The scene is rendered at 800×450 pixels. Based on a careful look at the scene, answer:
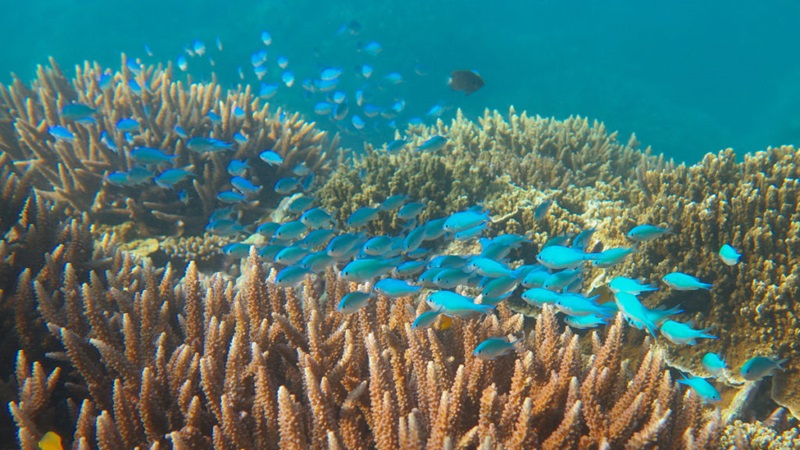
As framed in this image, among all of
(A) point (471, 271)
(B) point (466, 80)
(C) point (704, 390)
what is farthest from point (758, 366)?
(B) point (466, 80)

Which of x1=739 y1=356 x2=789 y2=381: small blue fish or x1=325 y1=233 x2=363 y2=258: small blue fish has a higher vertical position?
x1=325 y1=233 x2=363 y2=258: small blue fish

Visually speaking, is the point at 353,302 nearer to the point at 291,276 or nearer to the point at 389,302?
the point at 389,302

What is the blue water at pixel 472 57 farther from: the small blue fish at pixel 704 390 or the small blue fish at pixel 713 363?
the small blue fish at pixel 704 390

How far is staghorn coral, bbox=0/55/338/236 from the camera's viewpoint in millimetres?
6609

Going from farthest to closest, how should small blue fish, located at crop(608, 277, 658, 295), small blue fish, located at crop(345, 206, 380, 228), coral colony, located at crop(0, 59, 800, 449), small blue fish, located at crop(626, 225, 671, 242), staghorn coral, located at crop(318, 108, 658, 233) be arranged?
staghorn coral, located at crop(318, 108, 658, 233) < small blue fish, located at crop(345, 206, 380, 228) < small blue fish, located at crop(626, 225, 671, 242) < small blue fish, located at crop(608, 277, 658, 295) < coral colony, located at crop(0, 59, 800, 449)

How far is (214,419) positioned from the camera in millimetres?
2373

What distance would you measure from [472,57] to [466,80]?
83.6 feet

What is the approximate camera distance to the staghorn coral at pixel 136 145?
6.61 metres

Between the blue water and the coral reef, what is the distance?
43.0ft

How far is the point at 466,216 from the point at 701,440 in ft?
7.94

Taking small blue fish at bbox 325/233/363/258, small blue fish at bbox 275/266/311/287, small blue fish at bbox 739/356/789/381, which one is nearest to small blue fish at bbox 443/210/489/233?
small blue fish at bbox 325/233/363/258

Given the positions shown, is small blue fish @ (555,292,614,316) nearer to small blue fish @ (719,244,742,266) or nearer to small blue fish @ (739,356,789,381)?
small blue fish @ (739,356,789,381)

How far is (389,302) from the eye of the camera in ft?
10.5

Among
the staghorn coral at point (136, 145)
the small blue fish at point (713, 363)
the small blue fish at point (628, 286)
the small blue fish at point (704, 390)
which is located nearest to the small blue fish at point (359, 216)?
the small blue fish at point (628, 286)
